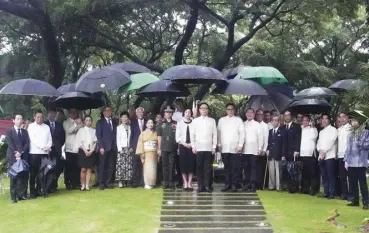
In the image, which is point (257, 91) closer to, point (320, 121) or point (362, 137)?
point (320, 121)

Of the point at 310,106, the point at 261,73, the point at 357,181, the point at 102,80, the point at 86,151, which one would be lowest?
the point at 357,181

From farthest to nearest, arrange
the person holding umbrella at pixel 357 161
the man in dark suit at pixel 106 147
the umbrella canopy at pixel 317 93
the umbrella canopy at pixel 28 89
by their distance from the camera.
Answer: the umbrella canopy at pixel 317 93
the man in dark suit at pixel 106 147
the umbrella canopy at pixel 28 89
the person holding umbrella at pixel 357 161

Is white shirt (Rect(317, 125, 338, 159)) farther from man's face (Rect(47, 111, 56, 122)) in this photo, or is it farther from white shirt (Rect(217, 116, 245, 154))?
man's face (Rect(47, 111, 56, 122))

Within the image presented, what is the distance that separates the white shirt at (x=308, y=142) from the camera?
32.0 ft

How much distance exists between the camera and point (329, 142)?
9344 mm

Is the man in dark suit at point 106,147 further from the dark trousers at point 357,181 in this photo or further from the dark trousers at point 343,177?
the dark trousers at point 357,181

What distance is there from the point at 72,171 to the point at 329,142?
201 inches

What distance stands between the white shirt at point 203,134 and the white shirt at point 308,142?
Answer: 1727mm

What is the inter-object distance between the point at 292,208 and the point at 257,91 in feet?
8.76

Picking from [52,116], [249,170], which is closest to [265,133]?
[249,170]

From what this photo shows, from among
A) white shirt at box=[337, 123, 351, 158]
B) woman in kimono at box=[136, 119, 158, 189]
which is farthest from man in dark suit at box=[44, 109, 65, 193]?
white shirt at box=[337, 123, 351, 158]

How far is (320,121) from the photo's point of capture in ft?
33.2

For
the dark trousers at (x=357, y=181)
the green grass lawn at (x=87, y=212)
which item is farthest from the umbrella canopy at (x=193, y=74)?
the dark trousers at (x=357, y=181)

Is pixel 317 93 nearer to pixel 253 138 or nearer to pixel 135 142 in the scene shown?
pixel 253 138
